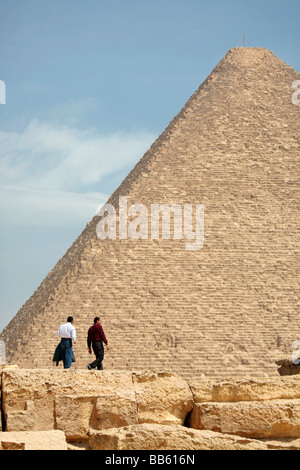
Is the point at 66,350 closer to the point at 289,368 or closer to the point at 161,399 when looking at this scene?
the point at 289,368

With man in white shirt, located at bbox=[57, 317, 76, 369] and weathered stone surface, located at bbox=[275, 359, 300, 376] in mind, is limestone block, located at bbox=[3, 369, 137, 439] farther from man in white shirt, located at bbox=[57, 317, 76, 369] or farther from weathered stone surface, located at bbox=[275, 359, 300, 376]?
man in white shirt, located at bbox=[57, 317, 76, 369]

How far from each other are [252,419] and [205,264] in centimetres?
1993

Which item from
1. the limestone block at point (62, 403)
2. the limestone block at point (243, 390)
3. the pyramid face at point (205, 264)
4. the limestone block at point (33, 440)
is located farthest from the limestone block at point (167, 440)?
the pyramid face at point (205, 264)

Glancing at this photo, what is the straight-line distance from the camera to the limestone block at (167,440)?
3.12 metres

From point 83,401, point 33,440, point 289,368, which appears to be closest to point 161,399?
point 83,401

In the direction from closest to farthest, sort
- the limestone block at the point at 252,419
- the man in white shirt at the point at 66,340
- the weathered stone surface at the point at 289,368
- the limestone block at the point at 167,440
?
1. the limestone block at the point at 167,440
2. the limestone block at the point at 252,419
3. the weathered stone surface at the point at 289,368
4. the man in white shirt at the point at 66,340

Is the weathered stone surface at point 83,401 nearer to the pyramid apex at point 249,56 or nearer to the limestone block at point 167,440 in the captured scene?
the limestone block at point 167,440

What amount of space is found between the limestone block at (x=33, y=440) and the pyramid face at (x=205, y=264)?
15.2m

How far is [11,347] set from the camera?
69.0 ft

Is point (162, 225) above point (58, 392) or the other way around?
above

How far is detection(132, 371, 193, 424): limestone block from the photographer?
140 inches

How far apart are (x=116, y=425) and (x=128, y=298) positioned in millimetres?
18806

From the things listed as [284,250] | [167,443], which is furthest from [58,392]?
[284,250]
